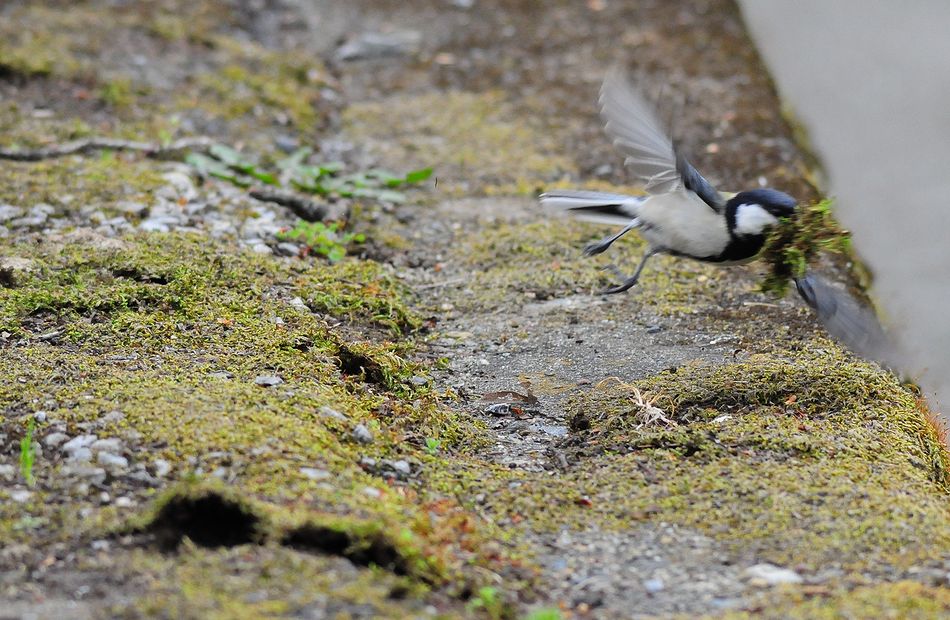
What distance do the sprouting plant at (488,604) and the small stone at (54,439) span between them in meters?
1.09

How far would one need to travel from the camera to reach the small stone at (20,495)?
2.32m

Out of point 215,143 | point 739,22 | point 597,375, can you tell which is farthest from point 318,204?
point 739,22

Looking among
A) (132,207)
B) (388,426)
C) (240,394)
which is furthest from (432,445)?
(132,207)

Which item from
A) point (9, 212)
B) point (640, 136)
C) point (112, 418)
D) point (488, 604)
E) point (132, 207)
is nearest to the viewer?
point (488, 604)

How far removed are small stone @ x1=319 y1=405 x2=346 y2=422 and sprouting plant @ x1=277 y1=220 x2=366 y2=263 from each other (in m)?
1.21

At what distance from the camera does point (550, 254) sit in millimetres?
4164

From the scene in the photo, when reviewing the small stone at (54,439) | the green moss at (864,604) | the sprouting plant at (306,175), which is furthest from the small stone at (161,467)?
the sprouting plant at (306,175)

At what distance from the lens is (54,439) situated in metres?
2.52

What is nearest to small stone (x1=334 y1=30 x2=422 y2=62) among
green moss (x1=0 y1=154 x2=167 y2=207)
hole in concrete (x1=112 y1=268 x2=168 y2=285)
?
green moss (x1=0 y1=154 x2=167 y2=207)

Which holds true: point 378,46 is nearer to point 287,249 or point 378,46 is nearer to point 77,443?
point 287,249

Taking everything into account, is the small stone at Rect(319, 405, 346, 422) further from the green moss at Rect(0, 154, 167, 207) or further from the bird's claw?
the green moss at Rect(0, 154, 167, 207)

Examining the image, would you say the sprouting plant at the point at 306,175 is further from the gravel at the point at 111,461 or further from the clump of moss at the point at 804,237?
the gravel at the point at 111,461

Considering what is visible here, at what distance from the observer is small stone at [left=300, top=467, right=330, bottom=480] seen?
2.45 metres

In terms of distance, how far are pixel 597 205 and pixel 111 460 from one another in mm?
1822
